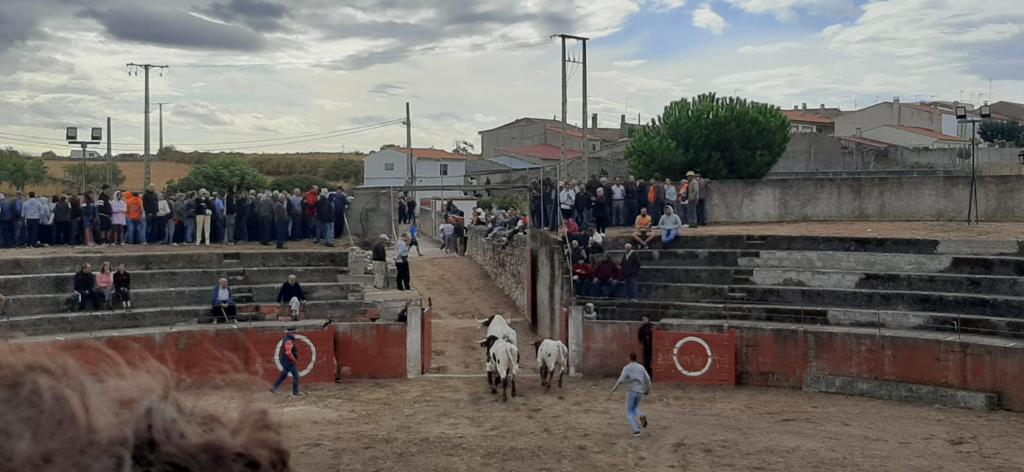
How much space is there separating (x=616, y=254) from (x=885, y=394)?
8819mm

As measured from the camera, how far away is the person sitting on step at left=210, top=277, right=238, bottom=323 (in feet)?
69.4

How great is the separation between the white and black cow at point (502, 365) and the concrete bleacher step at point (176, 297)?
21.7ft

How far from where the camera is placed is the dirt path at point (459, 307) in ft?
75.9

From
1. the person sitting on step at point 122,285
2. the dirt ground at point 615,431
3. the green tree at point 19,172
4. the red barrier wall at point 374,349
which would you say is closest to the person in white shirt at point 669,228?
the dirt ground at point 615,431

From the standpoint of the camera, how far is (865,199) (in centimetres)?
3161

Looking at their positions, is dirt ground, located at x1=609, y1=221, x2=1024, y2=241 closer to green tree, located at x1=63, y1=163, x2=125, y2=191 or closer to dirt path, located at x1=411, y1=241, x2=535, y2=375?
dirt path, located at x1=411, y1=241, x2=535, y2=375

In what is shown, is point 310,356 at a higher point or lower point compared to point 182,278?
lower

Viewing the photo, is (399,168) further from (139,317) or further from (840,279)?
(840,279)

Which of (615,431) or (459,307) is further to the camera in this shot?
(459,307)

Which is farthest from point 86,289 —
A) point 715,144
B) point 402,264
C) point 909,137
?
point 909,137

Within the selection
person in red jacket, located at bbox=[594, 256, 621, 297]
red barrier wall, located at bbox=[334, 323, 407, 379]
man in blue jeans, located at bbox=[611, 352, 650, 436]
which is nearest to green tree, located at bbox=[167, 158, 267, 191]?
red barrier wall, located at bbox=[334, 323, 407, 379]

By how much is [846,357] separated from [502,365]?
744 centimetres

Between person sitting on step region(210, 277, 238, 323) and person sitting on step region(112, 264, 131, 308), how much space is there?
220cm

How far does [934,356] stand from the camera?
61.2ft
